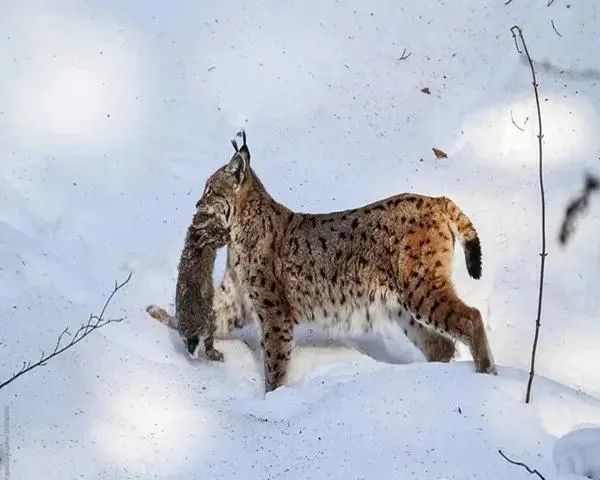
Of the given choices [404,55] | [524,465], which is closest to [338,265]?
[524,465]

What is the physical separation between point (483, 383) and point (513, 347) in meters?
1.28

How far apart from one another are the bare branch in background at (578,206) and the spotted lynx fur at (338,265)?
0.69 metres

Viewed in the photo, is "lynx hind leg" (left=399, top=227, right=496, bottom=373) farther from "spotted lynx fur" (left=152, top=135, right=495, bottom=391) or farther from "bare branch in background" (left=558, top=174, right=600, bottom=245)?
"bare branch in background" (left=558, top=174, right=600, bottom=245)

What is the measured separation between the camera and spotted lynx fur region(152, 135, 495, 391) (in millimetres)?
6719

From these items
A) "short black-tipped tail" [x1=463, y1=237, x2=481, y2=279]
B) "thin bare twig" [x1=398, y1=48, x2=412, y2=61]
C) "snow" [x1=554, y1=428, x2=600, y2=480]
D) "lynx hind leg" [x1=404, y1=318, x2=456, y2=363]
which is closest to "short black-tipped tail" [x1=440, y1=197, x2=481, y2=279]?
"short black-tipped tail" [x1=463, y1=237, x2=481, y2=279]

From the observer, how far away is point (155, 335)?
701 centimetres

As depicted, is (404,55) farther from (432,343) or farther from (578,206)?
(578,206)

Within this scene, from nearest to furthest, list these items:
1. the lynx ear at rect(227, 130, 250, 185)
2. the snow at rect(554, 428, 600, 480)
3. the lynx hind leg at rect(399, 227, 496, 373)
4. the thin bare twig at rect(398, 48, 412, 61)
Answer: the snow at rect(554, 428, 600, 480)
the lynx hind leg at rect(399, 227, 496, 373)
the lynx ear at rect(227, 130, 250, 185)
the thin bare twig at rect(398, 48, 412, 61)

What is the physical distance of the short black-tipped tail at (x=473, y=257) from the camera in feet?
22.4

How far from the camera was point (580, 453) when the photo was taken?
202 inches

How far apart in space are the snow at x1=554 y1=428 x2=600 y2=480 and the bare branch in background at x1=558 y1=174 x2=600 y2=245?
2.97 feet

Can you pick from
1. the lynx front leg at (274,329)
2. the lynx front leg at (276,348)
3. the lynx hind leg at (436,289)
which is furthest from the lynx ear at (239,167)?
the lynx hind leg at (436,289)

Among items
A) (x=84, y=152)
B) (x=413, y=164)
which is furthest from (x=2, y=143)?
(x=413, y=164)

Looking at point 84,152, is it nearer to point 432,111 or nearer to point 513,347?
point 432,111
